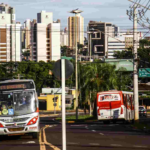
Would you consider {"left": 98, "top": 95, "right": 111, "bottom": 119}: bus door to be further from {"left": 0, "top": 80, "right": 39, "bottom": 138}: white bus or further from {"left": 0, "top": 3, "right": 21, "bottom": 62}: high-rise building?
{"left": 0, "top": 3, "right": 21, "bottom": 62}: high-rise building

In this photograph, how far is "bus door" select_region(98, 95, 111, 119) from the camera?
1550 inches

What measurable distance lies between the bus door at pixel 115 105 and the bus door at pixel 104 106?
319 mm

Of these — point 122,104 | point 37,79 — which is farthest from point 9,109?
point 37,79

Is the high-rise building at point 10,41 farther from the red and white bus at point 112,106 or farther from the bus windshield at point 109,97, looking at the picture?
the bus windshield at point 109,97

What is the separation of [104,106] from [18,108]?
17660 millimetres

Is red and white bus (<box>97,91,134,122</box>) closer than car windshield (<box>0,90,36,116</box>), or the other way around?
car windshield (<box>0,90,36,116</box>)

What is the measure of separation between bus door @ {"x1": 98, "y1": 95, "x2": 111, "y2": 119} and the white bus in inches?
666

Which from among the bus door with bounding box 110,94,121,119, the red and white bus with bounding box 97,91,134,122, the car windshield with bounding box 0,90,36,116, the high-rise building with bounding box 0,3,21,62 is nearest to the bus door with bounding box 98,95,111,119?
the red and white bus with bounding box 97,91,134,122

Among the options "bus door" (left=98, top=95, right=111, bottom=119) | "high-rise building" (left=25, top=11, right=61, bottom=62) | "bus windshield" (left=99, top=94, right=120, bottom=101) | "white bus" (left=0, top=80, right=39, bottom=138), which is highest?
"high-rise building" (left=25, top=11, right=61, bottom=62)

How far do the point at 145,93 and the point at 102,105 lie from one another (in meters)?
58.6

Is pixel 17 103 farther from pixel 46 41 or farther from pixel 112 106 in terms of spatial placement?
pixel 46 41

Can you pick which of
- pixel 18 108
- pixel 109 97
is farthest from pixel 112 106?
pixel 18 108

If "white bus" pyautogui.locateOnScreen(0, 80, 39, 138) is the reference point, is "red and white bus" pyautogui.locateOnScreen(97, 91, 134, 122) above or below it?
below

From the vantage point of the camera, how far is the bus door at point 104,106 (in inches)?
1550
